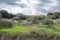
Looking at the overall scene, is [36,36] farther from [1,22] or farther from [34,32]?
[1,22]

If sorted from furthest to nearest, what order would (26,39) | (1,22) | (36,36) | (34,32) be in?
(1,22) → (34,32) → (36,36) → (26,39)

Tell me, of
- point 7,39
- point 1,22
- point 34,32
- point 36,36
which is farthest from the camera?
point 1,22

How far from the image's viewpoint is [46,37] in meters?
20.7

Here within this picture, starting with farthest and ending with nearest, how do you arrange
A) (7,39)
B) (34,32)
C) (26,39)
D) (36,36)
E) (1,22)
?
(1,22), (34,32), (36,36), (26,39), (7,39)

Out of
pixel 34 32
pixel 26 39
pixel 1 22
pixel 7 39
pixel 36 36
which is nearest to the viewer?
pixel 7 39

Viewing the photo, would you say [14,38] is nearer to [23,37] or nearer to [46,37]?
[23,37]

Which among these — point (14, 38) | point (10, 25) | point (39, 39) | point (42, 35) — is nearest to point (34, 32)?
point (42, 35)

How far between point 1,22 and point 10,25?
119cm

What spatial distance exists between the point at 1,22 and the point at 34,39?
8439 mm

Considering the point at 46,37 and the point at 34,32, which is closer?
the point at 46,37

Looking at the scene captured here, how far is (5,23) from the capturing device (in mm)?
27062

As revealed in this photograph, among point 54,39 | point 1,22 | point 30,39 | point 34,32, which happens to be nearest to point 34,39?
point 30,39

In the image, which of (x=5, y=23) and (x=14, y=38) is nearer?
(x=14, y=38)

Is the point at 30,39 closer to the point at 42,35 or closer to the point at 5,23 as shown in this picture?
the point at 42,35
